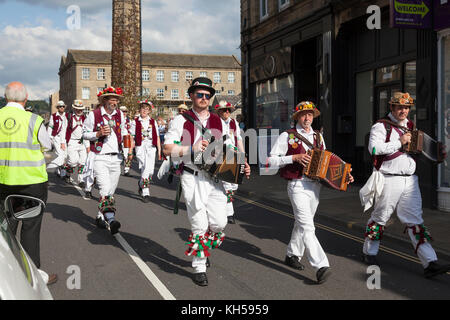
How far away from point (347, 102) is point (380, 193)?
313 inches

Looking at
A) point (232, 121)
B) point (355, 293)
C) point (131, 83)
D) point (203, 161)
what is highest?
point (131, 83)

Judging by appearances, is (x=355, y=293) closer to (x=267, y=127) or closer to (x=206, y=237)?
(x=206, y=237)

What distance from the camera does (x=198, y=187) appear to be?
4.90 metres

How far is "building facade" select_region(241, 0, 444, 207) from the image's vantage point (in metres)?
9.57

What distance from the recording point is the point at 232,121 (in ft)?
28.1

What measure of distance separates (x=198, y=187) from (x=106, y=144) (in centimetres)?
305

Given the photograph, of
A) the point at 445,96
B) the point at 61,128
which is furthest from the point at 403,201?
the point at 61,128

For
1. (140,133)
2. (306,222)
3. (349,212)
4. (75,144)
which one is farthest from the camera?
(75,144)

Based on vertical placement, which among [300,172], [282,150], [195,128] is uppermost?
[195,128]

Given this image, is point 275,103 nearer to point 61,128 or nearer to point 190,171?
point 61,128

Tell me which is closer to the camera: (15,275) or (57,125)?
(15,275)

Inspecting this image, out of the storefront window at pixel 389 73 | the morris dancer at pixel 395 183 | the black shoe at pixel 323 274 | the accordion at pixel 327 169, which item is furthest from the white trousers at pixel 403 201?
the storefront window at pixel 389 73

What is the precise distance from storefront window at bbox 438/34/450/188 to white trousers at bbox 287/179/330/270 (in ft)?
16.6
